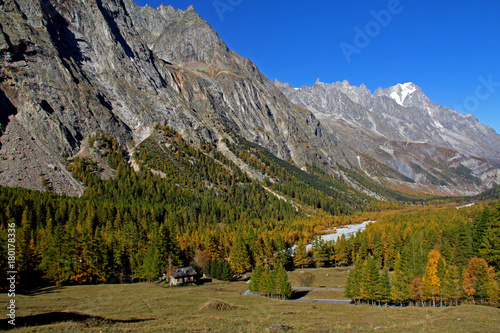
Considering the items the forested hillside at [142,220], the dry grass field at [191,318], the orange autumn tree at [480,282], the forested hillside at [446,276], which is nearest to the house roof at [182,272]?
the forested hillside at [142,220]

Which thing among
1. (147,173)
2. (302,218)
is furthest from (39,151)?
(302,218)

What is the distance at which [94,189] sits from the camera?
448 ft

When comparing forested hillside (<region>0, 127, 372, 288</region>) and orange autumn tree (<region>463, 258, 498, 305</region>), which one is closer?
orange autumn tree (<region>463, 258, 498, 305</region>)

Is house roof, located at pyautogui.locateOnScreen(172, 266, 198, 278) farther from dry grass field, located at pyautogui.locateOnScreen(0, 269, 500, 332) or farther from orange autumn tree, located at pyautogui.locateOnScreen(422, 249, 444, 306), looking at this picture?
orange autumn tree, located at pyautogui.locateOnScreen(422, 249, 444, 306)

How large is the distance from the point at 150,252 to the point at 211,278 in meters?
19.1

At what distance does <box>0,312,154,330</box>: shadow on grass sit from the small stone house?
121ft

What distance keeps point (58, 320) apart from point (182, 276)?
138 ft

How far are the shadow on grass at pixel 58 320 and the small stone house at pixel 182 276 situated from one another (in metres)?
37.0

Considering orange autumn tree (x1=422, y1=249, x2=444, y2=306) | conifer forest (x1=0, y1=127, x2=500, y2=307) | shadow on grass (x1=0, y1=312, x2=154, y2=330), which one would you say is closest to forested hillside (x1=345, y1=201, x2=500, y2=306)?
orange autumn tree (x1=422, y1=249, x2=444, y2=306)

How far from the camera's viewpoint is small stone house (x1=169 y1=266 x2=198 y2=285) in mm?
68994

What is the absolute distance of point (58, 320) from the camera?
2895 centimetres

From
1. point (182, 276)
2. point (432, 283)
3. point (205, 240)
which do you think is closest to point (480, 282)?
point (432, 283)

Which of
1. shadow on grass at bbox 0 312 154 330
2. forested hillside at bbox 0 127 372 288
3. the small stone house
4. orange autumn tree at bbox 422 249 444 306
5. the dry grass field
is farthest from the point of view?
the small stone house

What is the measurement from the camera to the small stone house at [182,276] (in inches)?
2716
